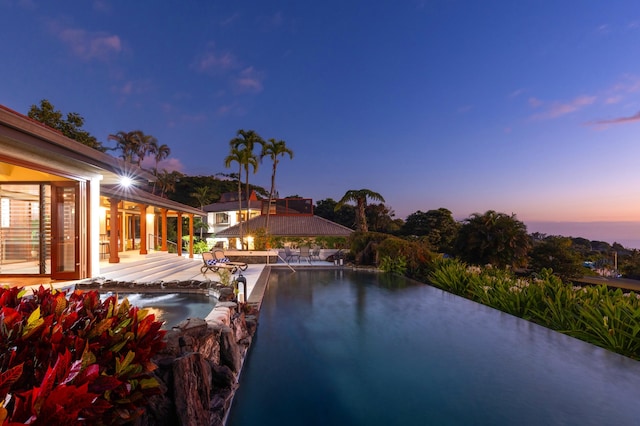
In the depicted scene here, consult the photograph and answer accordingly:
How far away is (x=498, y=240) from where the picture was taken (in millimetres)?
12273

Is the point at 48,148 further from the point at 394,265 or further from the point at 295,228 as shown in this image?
the point at 295,228

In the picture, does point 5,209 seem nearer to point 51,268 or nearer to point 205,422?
Result: point 51,268

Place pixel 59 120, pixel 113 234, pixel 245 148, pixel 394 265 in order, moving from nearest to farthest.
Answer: pixel 113 234 < pixel 394 265 < pixel 245 148 < pixel 59 120

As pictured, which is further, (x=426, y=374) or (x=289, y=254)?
(x=289, y=254)

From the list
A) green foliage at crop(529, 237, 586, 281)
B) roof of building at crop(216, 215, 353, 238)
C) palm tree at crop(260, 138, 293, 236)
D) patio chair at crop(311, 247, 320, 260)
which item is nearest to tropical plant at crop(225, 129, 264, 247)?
palm tree at crop(260, 138, 293, 236)

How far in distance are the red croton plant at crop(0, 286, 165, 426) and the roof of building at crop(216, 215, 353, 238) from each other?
2047 centimetres

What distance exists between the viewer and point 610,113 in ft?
48.3

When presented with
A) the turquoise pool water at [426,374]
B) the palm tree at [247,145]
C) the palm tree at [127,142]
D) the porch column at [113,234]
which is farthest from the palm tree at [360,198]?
the palm tree at [127,142]

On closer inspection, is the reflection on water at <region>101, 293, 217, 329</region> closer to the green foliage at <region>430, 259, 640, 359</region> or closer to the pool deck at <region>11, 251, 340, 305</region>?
the pool deck at <region>11, 251, 340, 305</region>

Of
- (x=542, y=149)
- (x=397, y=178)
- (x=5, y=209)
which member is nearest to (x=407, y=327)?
(x=5, y=209)

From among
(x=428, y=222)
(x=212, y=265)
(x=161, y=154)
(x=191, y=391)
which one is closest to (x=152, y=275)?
(x=212, y=265)

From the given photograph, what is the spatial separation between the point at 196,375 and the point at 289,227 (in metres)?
22.4

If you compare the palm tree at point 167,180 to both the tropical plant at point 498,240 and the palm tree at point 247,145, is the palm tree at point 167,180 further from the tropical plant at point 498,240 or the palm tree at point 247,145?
the tropical plant at point 498,240

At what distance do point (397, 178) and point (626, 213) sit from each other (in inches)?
861
